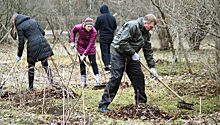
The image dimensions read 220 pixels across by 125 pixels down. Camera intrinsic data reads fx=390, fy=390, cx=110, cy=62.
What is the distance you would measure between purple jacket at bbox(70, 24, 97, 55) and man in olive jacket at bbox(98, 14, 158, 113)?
2.20 meters

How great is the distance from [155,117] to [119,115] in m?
0.56

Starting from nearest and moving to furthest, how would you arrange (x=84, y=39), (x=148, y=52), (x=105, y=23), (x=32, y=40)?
(x=148, y=52), (x=32, y=40), (x=84, y=39), (x=105, y=23)

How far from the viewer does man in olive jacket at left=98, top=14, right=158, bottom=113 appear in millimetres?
6027

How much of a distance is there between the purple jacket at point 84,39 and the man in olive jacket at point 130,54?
7.23 ft

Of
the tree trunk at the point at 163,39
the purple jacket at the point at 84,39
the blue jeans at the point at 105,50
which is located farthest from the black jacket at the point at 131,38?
the tree trunk at the point at 163,39

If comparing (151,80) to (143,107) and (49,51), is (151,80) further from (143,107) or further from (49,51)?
(143,107)

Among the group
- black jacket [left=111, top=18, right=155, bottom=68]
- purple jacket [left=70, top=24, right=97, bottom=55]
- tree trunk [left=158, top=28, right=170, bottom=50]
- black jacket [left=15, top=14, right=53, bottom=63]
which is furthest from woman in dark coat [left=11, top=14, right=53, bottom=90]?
tree trunk [left=158, top=28, right=170, bottom=50]

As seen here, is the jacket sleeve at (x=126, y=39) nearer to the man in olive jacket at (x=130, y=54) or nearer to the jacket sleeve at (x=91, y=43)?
the man in olive jacket at (x=130, y=54)

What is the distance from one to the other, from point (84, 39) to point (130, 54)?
2.69 m

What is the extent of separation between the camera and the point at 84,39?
8.71 m

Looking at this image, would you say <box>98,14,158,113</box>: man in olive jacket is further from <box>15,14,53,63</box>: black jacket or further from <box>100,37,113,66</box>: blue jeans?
<box>100,37,113,66</box>: blue jeans

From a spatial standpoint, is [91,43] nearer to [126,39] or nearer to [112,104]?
[112,104]

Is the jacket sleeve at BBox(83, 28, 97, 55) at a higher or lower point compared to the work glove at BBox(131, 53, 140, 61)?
lower

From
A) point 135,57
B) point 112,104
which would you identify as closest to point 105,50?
point 112,104
